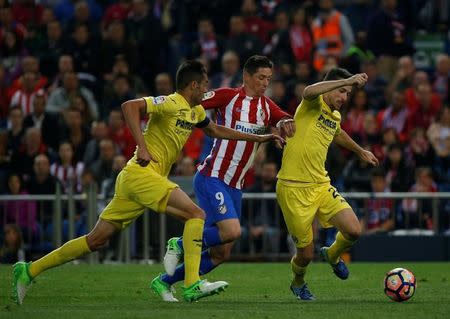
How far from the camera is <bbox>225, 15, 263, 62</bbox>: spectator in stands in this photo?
78.6 feet

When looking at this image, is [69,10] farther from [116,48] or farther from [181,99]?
[181,99]

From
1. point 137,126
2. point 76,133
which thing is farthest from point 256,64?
point 76,133

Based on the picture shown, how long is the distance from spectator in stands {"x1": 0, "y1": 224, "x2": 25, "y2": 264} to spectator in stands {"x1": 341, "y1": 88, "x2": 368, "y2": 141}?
226 inches

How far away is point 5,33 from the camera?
82.3 feet

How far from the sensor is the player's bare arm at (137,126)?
1231 cm

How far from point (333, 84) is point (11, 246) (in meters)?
8.64

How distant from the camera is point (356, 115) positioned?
22.6 meters

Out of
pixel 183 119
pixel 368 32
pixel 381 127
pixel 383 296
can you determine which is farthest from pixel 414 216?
pixel 183 119

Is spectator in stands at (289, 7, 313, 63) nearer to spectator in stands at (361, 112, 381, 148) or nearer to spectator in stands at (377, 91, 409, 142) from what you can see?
spectator in stands at (377, 91, 409, 142)

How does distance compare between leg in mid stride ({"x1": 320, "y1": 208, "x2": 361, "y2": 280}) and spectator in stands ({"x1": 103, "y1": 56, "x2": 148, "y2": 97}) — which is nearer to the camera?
leg in mid stride ({"x1": 320, "y1": 208, "x2": 361, "y2": 280})

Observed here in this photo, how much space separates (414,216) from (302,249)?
24.4 ft

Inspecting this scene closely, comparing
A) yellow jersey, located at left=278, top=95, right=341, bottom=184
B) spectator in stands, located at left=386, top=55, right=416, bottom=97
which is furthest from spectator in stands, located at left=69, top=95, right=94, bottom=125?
yellow jersey, located at left=278, top=95, right=341, bottom=184

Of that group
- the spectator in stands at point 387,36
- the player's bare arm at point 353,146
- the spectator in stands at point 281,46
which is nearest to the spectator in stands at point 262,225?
the spectator in stands at point 281,46

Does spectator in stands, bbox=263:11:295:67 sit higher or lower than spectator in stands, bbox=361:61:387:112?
higher
